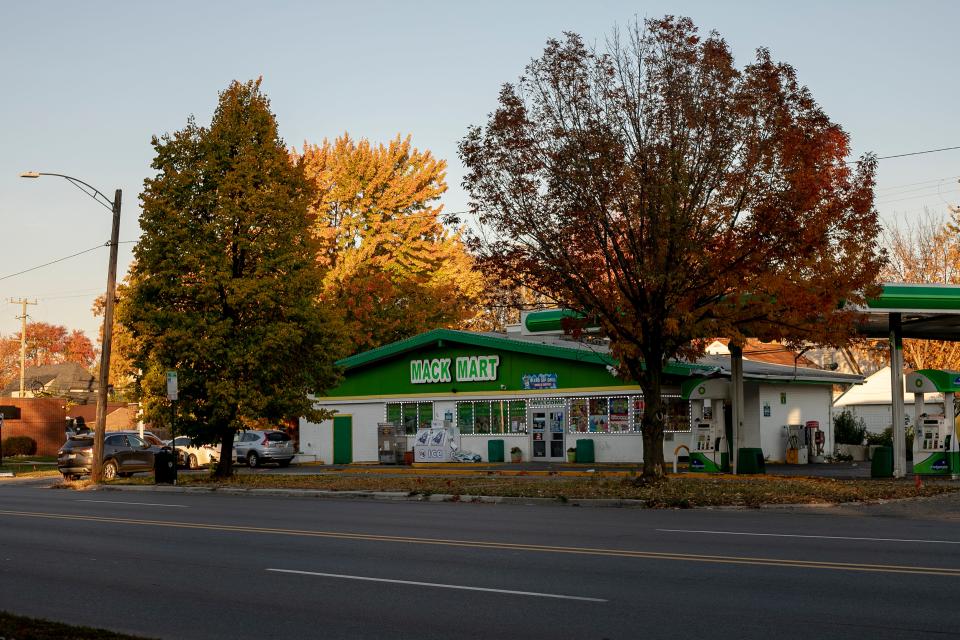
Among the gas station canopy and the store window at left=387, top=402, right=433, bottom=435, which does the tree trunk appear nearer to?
the gas station canopy

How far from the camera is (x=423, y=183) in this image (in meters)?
67.1

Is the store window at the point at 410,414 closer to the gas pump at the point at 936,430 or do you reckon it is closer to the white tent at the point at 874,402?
the white tent at the point at 874,402

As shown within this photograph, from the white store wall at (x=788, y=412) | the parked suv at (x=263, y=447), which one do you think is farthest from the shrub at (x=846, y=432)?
the parked suv at (x=263, y=447)

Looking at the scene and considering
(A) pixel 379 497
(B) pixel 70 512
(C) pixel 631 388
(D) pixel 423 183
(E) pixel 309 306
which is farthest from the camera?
(D) pixel 423 183

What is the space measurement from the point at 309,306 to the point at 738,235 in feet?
45.7

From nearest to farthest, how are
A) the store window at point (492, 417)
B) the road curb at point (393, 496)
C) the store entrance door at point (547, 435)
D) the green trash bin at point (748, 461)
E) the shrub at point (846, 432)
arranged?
1. the road curb at point (393, 496)
2. the green trash bin at point (748, 461)
3. the store entrance door at point (547, 435)
4. the store window at point (492, 417)
5. the shrub at point (846, 432)

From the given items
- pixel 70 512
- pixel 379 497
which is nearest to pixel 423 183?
pixel 379 497

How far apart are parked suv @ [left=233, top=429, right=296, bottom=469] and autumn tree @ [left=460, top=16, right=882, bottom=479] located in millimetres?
23820

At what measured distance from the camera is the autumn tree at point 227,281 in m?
31.8

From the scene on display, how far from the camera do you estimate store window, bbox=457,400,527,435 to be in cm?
4306

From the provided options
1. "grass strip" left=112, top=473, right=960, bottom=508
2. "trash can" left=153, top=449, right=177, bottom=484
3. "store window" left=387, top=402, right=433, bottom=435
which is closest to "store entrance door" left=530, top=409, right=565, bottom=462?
"store window" left=387, top=402, right=433, bottom=435

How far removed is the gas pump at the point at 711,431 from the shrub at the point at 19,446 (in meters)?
47.1

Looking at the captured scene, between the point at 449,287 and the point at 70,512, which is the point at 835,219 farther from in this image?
the point at 449,287

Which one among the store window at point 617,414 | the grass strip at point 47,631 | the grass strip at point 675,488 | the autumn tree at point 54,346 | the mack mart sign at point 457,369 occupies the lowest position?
the grass strip at point 47,631
